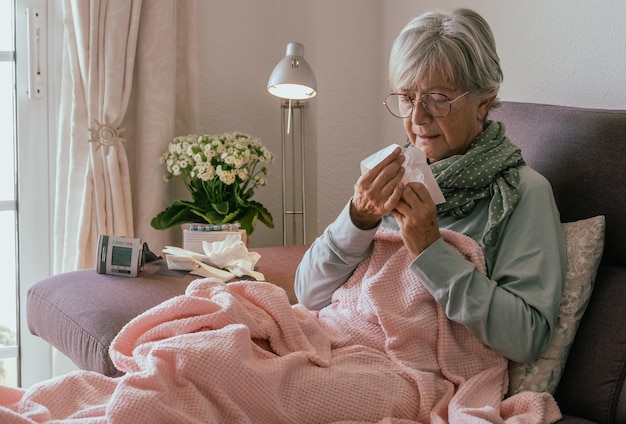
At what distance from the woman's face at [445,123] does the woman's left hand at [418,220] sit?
186 mm

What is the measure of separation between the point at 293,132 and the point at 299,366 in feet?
6.05

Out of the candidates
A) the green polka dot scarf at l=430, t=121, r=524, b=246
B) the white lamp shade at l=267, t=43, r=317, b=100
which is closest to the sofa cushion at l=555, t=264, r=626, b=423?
the green polka dot scarf at l=430, t=121, r=524, b=246

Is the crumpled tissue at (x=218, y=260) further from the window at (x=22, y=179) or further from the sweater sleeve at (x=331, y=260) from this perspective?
the window at (x=22, y=179)

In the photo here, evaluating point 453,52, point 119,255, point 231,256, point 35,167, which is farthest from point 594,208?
point 35,167

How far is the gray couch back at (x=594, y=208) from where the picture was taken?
4.93 ft

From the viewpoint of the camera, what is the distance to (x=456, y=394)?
1.49m

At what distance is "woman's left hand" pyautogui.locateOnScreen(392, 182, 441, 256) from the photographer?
1570 mm

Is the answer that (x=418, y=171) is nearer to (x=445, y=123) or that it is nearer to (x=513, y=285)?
(x=445, y=123)

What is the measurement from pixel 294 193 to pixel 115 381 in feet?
6.26

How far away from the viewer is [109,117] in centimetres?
294

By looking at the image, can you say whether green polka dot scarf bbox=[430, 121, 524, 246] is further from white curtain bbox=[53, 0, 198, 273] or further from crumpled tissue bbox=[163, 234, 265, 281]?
white curtain bbox=[53, 0, 198, 273]

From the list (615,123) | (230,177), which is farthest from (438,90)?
(230,177)

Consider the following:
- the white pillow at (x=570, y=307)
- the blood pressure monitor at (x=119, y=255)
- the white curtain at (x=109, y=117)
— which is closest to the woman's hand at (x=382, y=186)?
the white pillow at (x=570, y=307)

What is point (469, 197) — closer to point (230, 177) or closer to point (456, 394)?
point (456, 394)
